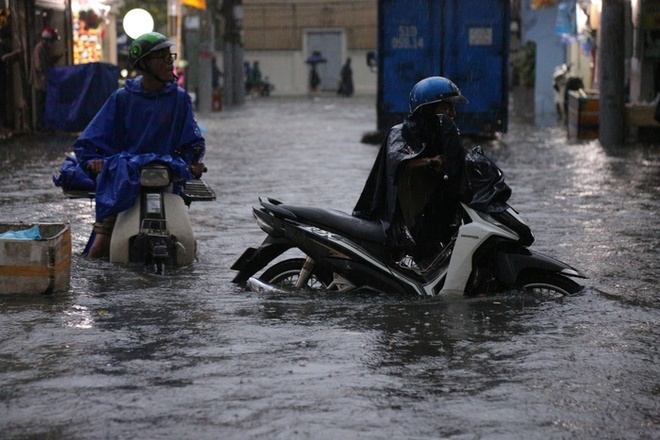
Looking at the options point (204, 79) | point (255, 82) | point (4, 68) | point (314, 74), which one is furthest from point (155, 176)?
point (314, 74)

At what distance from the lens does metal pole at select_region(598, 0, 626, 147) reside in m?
22.8

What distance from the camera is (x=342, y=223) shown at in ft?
26.1

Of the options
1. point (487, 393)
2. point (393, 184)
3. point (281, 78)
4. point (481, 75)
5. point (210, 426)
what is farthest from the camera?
point (281, 78)

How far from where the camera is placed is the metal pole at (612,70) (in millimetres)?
22766

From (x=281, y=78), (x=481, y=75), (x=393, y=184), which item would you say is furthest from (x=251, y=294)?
(x=281, y=78)

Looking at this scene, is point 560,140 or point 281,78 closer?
point 560,140

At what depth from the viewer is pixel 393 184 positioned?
7.80 m

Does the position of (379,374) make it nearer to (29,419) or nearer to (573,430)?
(573,430)

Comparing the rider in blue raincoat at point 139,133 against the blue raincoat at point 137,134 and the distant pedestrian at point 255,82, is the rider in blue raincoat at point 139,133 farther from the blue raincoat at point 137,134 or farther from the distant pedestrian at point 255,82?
the distant pedestrian at point 255,82

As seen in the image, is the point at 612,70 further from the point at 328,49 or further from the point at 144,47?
the point at 328,49

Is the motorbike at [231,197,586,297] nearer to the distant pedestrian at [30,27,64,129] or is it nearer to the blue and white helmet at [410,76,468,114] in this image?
the blue and white helmet at [410,76,468,114]

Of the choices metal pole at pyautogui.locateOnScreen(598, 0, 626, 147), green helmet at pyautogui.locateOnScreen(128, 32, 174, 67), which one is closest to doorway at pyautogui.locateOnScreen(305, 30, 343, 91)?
metal pole at pyautogui.locateOnScreen(598, 0, 626, 147)

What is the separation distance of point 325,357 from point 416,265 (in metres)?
1.84

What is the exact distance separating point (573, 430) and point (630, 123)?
19.5m
